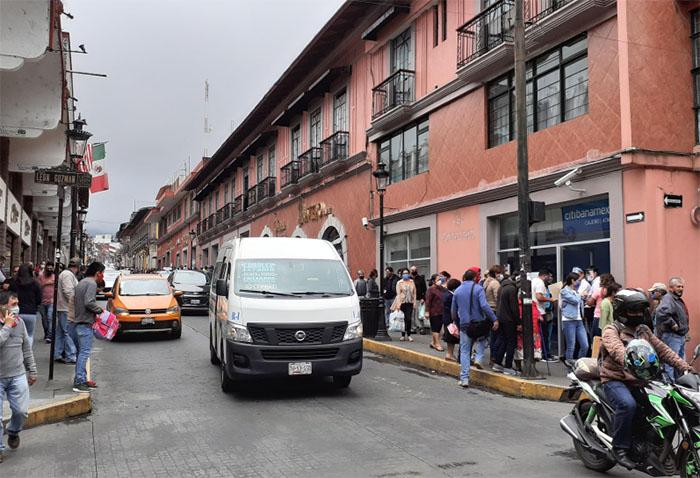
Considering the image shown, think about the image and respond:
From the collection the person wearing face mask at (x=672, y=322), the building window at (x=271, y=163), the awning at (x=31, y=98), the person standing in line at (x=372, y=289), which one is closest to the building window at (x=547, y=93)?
the person wearing face mask at (x=672, y=322)

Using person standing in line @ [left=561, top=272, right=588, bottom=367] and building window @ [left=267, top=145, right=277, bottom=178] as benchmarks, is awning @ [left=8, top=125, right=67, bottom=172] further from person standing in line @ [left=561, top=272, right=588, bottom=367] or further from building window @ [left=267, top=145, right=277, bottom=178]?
person standing in line @ [left=561, top=272, right=588, bottom=367]

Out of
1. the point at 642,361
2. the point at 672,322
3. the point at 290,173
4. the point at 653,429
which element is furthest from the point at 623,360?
the point at 290,173

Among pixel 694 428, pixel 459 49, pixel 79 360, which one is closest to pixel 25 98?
pixel 79 360

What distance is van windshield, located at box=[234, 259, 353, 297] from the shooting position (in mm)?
8898

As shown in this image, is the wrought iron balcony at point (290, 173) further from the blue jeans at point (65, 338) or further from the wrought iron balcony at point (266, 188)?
the blue jeans at point (65, 338)

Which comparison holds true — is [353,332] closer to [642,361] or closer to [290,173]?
[642,361]

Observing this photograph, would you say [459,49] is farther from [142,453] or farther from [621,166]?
[142,453]

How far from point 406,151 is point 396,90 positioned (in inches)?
75.8

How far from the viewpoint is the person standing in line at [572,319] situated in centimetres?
1103

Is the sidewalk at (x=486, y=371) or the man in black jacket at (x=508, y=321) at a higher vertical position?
the man in black jacket at (x=508, y=321)

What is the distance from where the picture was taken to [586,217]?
40.4 feet

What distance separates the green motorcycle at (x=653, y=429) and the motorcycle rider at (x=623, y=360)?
0.33ft

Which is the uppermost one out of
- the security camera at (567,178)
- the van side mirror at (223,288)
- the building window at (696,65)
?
the building window at (696,65)

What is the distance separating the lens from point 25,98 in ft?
49.3
